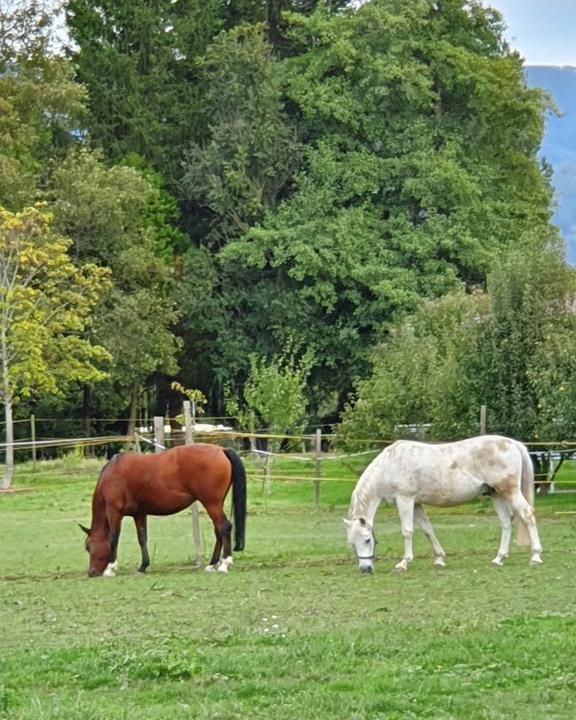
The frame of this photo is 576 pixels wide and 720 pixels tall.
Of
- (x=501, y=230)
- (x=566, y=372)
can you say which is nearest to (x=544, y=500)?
(x=566, y=372)

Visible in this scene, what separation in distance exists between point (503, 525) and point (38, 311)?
828 inches

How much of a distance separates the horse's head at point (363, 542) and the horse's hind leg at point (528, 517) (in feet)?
5.38

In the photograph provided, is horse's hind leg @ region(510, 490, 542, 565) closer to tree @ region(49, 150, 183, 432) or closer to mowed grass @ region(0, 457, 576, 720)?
mowed grass @ region(0, 457, 576, 720)

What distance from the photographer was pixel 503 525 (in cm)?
1339

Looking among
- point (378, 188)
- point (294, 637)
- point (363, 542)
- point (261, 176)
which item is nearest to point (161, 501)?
point (363, 542)

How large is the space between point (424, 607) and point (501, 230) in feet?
106

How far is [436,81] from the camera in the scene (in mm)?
42000

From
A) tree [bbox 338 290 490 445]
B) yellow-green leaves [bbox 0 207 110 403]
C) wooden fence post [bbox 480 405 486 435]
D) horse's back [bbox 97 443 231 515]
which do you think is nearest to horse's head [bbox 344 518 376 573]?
horse's back [bbox 97 443 231 515]

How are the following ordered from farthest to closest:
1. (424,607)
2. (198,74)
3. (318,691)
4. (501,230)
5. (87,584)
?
(198,74), (501,230), (87,584), (424,607), (318,691)

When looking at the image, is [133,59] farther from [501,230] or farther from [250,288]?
[501,230]

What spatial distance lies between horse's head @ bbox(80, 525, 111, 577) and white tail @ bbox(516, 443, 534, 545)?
183 inches

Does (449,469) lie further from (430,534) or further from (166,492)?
(166,492)

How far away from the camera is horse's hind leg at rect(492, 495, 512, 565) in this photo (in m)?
13.1

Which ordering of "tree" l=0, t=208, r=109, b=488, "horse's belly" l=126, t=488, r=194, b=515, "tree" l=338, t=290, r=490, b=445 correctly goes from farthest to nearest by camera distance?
"tree" l=0, t=208, r=109, b=488 → "tree" l=338, t=290, r=490, b=445 → "horse's belly" l=126, t=488, r=194, b=515
